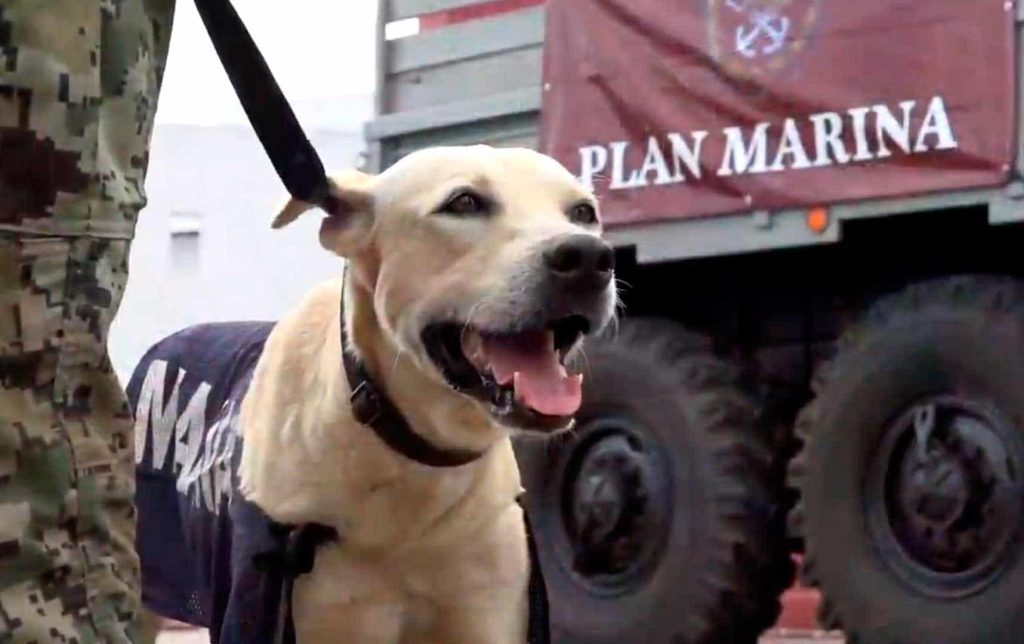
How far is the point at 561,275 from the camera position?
10.1 ft

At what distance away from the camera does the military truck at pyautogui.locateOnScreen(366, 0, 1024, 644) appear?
15.3 ft

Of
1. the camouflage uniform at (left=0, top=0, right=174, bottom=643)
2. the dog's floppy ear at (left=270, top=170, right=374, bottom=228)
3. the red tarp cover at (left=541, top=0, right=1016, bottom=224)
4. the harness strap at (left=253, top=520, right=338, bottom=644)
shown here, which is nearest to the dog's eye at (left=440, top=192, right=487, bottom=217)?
the dog's floppy ear at (left=270, top=170, right=374, bottom=228)

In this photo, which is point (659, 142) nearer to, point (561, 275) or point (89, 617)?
point (561, 275)

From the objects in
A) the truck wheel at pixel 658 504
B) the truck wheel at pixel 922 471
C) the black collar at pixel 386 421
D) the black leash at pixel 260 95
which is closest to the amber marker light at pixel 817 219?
the truck wheel at pixel 922 471

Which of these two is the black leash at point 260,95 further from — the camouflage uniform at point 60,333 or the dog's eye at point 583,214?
the dog's eye at point 583,214

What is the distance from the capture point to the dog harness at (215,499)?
3.23 m

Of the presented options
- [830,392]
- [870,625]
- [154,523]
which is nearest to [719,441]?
[830,392]

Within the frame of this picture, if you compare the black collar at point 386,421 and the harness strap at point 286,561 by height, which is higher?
the black collar at point 386,421

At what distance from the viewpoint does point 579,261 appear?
3.09 metres

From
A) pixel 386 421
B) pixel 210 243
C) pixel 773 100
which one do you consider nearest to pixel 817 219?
pixel 773 100

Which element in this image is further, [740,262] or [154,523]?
[740,262]

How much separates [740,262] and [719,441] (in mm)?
667

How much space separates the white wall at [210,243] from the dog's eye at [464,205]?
1952cm

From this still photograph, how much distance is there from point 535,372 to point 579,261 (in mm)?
240
